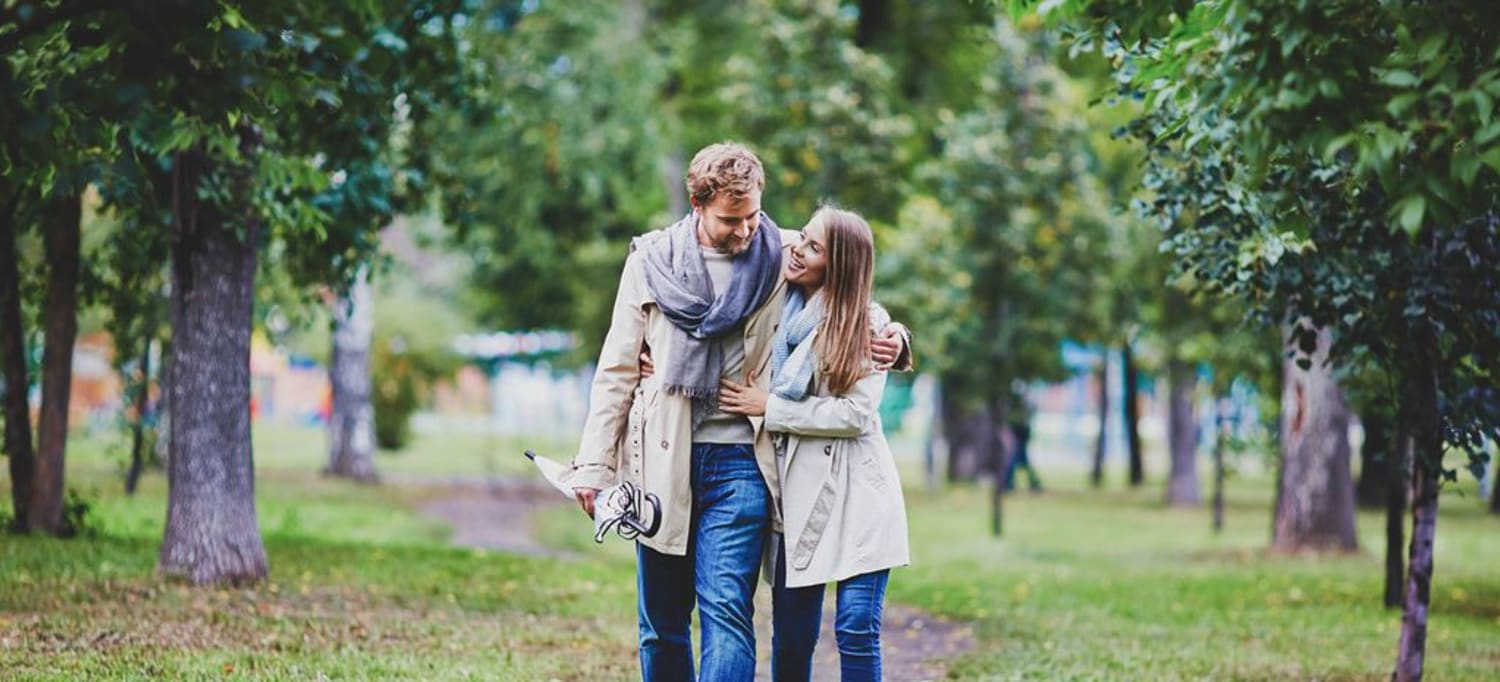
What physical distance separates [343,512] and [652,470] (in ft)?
41.4

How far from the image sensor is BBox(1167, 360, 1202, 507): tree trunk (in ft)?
92.7

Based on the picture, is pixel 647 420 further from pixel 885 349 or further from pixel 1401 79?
pixel 1401 79

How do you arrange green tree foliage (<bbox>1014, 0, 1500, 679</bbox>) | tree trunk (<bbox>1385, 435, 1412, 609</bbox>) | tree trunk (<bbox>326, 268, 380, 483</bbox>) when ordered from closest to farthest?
green tree foliage (<bbox>1014, 0, 1500, 679</bbox>) < tree trunk (<bbox>1385, 435, 1412, 609</bbox>) < tree trunk (<bbox>326, 268, 380, 483</bbox>)

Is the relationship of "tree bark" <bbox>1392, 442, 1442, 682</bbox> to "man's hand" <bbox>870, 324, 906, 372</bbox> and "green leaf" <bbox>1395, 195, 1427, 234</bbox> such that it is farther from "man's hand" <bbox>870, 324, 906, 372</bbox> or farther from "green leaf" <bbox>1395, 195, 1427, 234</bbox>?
"green leaf" <bbox>1395, 195, 1427, 234</bbox>

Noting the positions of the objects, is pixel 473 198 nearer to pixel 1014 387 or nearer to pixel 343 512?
pixel 343 512

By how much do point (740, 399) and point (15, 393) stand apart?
8.12m

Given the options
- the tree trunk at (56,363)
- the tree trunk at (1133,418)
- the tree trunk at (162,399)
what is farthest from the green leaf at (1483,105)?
the tree trunk at (1133,418)

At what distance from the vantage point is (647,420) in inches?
207

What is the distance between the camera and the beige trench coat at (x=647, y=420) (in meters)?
5.21

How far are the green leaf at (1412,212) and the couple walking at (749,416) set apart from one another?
1.72m

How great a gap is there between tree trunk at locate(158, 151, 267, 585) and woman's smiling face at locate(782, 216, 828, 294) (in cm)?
530

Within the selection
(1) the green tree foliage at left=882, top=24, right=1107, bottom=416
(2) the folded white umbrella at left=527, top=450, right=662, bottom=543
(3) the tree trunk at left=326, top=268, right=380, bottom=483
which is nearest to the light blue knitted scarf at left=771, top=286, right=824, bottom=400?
(2) the folded white umbrella at left=527, top=450, right=662, bottom=543

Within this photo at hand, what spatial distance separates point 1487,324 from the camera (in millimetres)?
7934

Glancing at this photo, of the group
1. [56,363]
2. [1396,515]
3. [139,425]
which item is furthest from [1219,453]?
[56,363]
